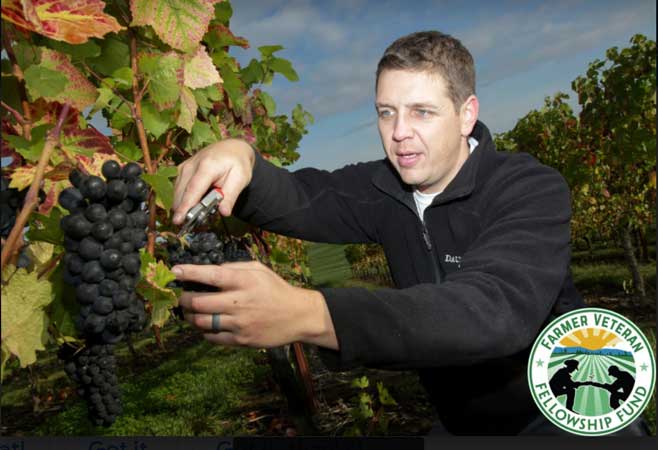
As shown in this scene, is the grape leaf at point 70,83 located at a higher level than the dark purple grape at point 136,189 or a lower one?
higher

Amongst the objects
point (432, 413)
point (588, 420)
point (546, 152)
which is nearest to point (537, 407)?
point (588, 420)

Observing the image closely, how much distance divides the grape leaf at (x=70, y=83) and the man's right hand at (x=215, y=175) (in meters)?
0.34

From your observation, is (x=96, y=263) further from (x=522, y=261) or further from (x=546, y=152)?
(x=546, y=152)

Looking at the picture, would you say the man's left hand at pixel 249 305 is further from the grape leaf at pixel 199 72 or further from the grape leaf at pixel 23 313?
the grape leaf at pixel 199 72

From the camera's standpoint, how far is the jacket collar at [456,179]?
2.25 metres

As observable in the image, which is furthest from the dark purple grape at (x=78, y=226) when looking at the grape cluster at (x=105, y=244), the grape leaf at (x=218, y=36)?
the grape leaf at (x=218, y=36)

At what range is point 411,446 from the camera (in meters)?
2.80

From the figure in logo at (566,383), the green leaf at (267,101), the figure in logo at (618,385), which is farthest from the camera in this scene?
the green leaf at (267,101)

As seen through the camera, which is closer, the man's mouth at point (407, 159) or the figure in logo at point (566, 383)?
the man's mouth at point (407, 159)

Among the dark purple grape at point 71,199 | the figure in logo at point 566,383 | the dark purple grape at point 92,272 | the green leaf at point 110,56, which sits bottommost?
the figure in logo at point 566,383

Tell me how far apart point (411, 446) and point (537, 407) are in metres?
0.64

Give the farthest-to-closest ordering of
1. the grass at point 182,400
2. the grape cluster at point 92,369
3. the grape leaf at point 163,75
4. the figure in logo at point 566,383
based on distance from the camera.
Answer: the grass at point 182,400
the figure in logo at point 566,383
the grape cluster at point 92,369
the grape leaf at point 163,75

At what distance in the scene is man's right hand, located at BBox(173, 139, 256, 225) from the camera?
1.67 m

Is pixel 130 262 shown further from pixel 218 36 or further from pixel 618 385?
pixel 618 385
